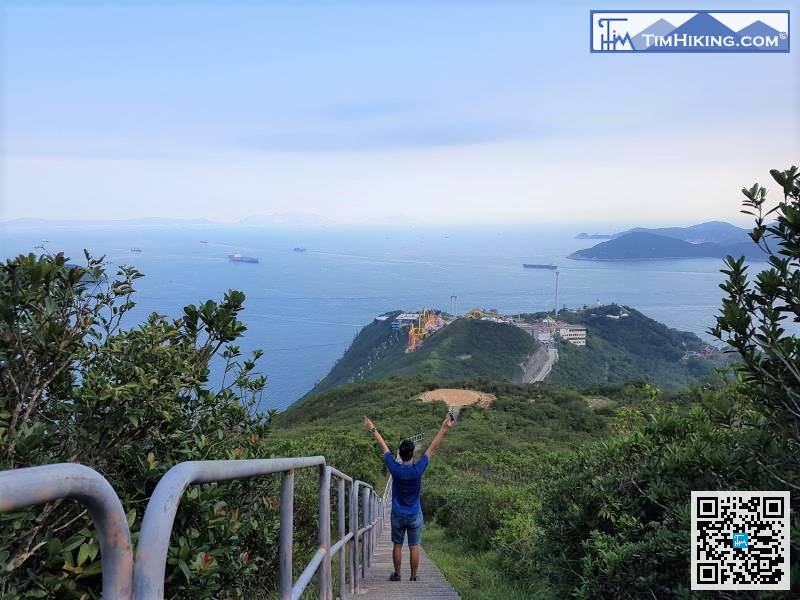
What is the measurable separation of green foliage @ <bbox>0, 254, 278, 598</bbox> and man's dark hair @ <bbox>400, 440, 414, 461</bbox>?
5.00 ft

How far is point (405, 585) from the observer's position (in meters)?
4.77

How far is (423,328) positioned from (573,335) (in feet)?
59.5

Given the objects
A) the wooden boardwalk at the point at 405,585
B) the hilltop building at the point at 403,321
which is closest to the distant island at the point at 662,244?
the hilltop building at the point at 403,321

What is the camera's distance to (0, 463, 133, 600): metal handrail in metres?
0.72

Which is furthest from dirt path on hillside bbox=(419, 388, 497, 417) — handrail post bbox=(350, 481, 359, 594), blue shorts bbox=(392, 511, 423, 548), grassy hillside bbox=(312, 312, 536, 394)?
handrail post bbox=(350, 481, 359, 594)

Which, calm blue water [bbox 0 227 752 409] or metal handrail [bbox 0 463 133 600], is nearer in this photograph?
metal handrail [bbox 0 463 133 600]

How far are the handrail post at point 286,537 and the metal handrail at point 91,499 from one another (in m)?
1.05

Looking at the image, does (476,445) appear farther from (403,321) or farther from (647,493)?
(403,321)

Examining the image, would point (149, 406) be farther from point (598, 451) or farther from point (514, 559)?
point (514, 559)

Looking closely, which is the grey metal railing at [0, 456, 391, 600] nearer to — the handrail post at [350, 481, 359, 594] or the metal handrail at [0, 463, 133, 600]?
the metal handrail at [0, 463, 133, 600]

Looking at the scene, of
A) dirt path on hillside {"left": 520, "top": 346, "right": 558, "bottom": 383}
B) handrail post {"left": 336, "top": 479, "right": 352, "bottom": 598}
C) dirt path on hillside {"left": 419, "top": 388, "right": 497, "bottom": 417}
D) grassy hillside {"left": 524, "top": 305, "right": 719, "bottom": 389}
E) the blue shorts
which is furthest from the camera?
grassy hillside {"left": 524, "top": 305, "right": 719, "bottom": 389}

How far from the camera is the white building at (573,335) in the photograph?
64125 mm

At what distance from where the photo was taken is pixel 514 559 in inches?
215

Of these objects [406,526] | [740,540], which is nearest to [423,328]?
[406,526]
